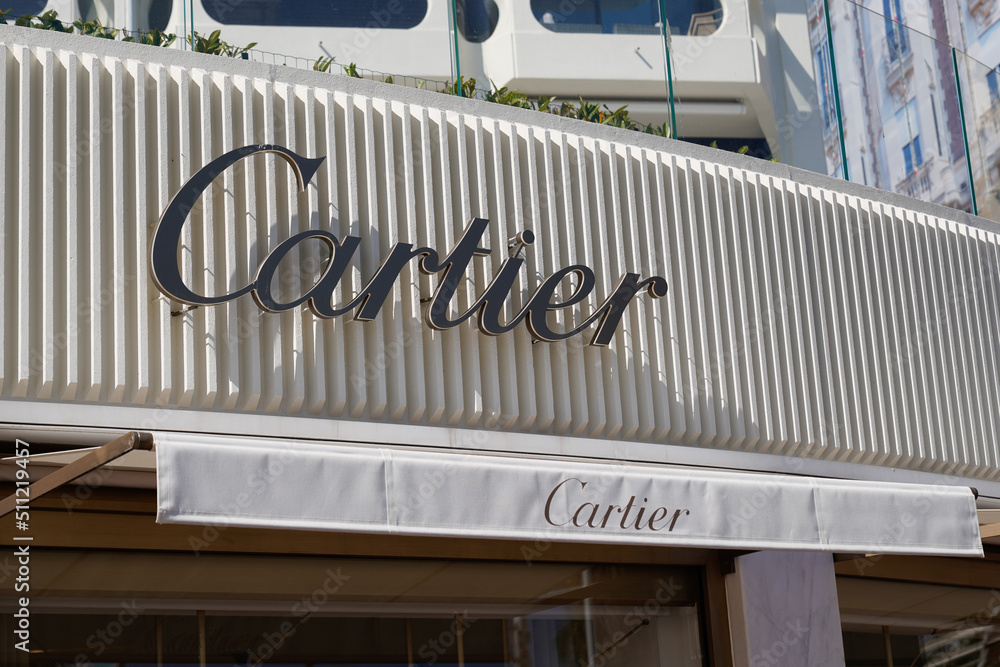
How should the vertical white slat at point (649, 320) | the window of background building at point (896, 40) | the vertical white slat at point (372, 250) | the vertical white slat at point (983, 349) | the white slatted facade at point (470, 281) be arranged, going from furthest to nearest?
the window of background building at point (896, 40)
the vertical white slat at point (983, 349)
the vertical white slat at point (649, 320)
the vertical white slat at point (372, 250)
the white slatted facade at point (470, 281)

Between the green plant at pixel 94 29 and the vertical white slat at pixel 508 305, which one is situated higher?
the green plant at pixel 94 29

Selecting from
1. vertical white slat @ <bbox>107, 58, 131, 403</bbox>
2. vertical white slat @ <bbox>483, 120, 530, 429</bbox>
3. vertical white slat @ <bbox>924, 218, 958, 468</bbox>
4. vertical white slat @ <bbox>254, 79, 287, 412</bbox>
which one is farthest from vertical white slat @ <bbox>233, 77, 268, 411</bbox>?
vertical white slat @ <bbox>924, 218, 958, 468</bbox>

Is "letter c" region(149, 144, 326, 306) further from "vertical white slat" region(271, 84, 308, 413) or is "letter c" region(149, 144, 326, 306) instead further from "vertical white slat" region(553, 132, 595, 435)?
"vertical white slat" region(553, 132, 595, 435)

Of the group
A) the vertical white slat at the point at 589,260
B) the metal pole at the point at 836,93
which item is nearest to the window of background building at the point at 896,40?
the metal pole at the point at 836,93

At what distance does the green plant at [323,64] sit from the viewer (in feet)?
24.7

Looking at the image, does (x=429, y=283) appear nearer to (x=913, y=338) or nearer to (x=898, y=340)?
(x=898, y=340)

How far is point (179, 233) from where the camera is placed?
6285mm

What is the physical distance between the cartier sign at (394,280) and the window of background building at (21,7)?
4.86ft

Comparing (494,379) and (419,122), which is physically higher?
(419,122)

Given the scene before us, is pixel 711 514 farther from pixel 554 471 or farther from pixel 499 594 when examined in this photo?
pixel 499 594

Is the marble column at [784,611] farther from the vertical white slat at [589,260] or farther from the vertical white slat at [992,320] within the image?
the vertical white slat at [992,320]

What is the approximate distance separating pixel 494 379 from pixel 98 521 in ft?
7.77

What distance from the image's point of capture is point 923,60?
34.7 ft

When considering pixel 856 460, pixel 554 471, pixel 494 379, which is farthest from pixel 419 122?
pixel 856 460
